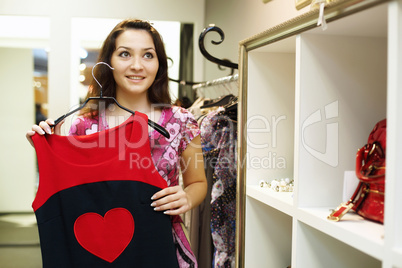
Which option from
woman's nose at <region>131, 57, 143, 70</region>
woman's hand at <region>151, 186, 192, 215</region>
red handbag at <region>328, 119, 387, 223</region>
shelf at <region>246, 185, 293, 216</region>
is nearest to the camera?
red handbag at <region>328, 119, 387, 223</region>

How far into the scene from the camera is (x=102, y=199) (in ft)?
3.24

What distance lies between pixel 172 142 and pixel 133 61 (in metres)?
0.29

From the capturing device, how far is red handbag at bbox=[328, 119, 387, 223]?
2.28ft

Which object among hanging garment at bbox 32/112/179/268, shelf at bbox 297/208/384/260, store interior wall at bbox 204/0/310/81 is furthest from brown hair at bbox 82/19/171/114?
shelf at bbox 297/208/384/260

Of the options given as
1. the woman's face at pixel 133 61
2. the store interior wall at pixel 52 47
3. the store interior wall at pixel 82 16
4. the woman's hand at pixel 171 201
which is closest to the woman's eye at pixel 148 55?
the woman's face at pixel 133 61

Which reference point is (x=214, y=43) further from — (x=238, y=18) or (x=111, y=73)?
(x=238, y=18)

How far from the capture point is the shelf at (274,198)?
0.88 m

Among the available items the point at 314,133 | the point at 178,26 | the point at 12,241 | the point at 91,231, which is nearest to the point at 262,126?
the point at 314,133

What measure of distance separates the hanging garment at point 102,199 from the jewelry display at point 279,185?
33 cm

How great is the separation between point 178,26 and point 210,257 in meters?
1.53

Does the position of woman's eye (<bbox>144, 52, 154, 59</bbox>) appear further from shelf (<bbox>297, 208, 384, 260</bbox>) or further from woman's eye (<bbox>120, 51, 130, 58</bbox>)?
shelf (<bbox>297, 208, 384, 260</bbox>)

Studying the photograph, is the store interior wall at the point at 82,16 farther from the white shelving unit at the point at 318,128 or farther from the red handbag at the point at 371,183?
the red handbag at the point at 371,183

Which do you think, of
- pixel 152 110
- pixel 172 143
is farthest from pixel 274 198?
pixel 152 110

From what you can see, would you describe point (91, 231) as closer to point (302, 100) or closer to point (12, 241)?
point (302, 100)
